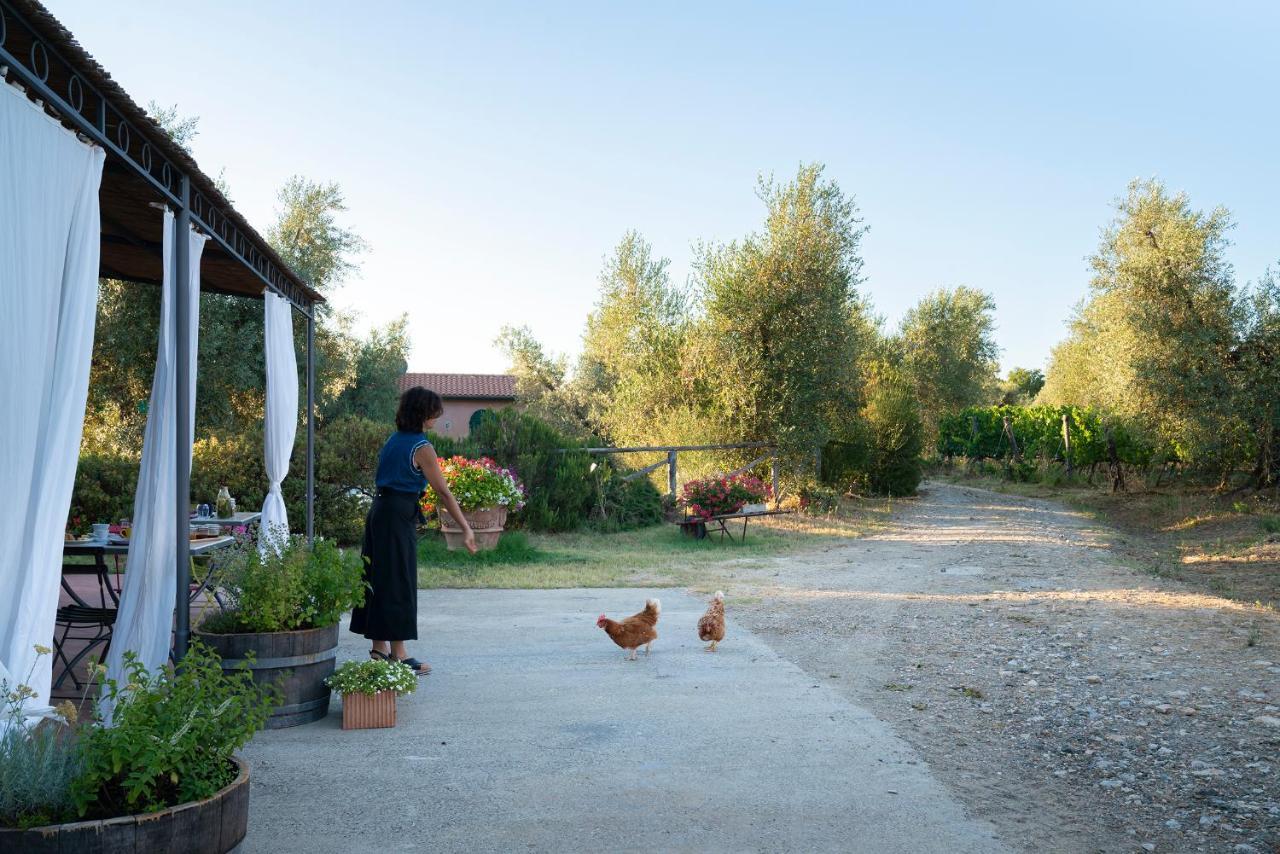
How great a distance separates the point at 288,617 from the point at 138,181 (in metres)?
2.47

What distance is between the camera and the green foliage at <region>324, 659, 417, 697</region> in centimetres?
409

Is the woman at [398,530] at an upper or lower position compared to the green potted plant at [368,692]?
upper

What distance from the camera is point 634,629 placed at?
219 inches

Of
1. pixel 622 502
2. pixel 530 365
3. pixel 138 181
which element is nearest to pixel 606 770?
pixel 138 181

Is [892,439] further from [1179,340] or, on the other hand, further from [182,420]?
[182,420]

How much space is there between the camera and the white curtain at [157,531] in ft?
13.3

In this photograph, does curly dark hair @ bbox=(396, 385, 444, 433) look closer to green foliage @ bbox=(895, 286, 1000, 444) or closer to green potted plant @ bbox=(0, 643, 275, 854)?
green potted plant @ bbox=(0, 643, 275, 854)

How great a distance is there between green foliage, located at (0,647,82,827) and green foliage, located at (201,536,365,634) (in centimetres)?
173

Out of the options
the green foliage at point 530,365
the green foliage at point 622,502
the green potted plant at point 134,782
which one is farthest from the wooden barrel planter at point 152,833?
the green foliage at point 530,365

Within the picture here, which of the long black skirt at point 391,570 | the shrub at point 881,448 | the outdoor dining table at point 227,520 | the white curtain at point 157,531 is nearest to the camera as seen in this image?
the white curtain at point 157,531

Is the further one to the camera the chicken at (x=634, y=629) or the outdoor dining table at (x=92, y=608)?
the chicken at (x=634, y=629)

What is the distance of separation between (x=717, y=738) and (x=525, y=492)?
958cm

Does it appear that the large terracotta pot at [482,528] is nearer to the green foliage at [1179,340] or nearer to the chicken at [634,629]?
the chicken at [634,629]

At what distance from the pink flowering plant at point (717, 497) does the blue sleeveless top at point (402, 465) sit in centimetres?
825
